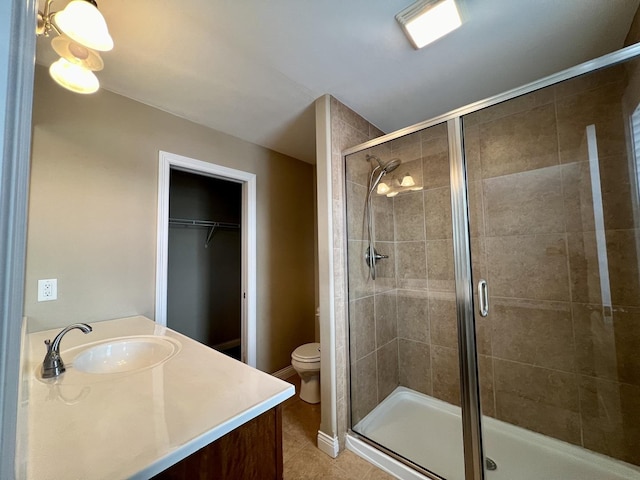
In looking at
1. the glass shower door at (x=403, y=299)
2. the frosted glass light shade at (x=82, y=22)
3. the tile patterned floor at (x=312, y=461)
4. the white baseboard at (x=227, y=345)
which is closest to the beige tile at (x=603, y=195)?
the glass shower door at (x=403, y=299)

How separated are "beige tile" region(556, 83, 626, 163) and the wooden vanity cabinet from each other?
2.06m

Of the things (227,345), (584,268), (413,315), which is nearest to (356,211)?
(413,315)

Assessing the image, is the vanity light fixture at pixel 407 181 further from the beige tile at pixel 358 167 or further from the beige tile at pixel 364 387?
the beige tile at pixel 364 387

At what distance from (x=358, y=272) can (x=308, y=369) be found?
892 mm

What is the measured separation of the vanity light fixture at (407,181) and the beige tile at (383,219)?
172 mm

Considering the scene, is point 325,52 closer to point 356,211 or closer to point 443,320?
point 356,211

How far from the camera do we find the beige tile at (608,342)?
133cm

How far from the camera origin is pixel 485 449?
4.69 ft

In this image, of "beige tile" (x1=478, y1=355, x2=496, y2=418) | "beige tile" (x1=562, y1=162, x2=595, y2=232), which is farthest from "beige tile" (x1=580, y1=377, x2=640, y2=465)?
"beige tile" (x1=562, y1=162, x2=595, y2=232)

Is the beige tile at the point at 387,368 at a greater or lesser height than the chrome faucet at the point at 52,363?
lesser

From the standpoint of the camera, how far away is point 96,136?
153cm

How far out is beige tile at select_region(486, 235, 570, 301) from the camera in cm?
158

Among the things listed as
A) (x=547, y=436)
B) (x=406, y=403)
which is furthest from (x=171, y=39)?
(x=547, y=436)

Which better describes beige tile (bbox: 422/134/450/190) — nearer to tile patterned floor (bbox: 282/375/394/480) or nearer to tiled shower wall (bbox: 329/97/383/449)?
tiled shower wall (bbox: 329/97/383/449)
